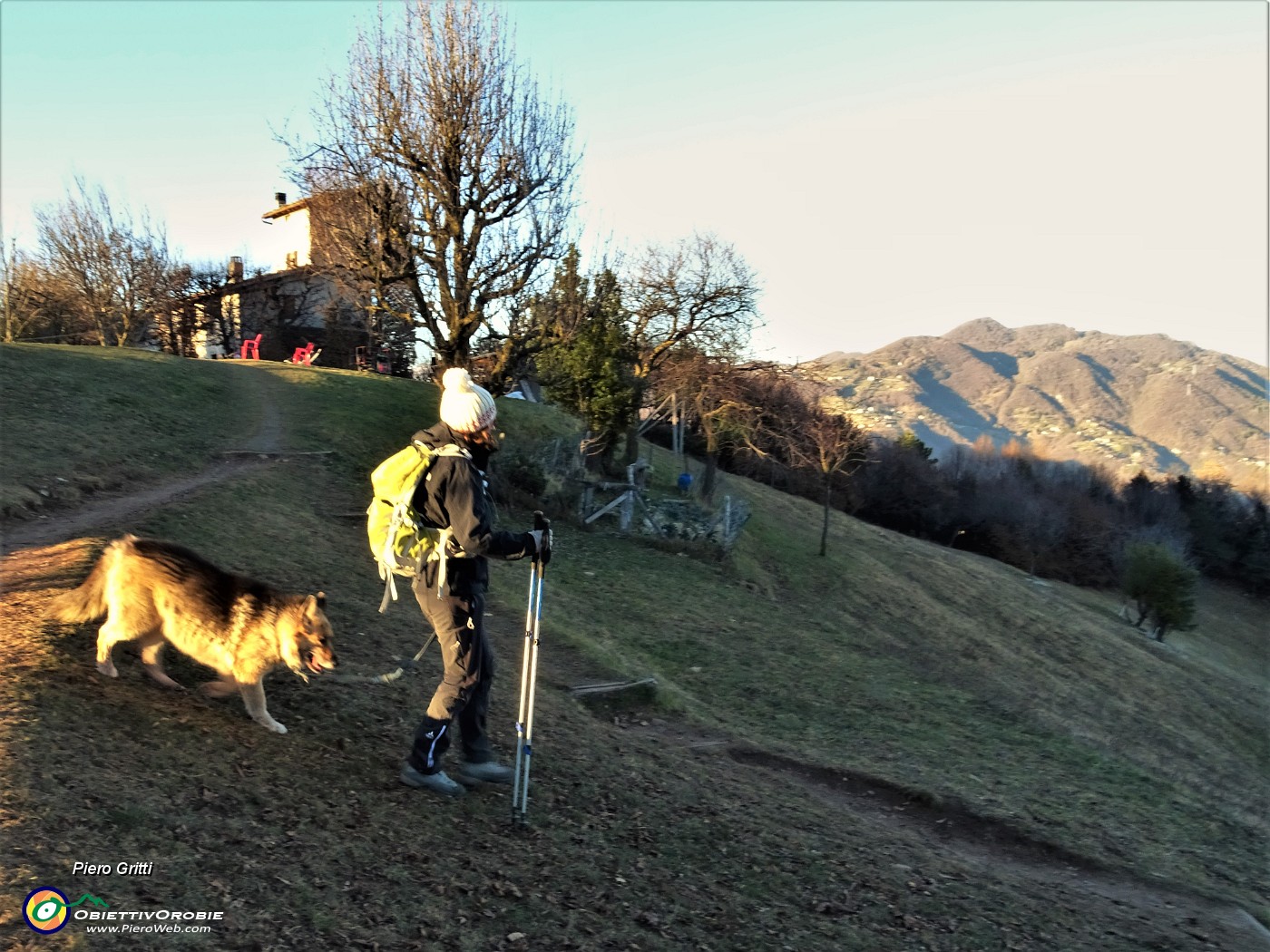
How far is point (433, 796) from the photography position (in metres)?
5.76

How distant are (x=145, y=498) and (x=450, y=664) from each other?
9295mm

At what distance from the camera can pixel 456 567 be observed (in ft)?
18.4

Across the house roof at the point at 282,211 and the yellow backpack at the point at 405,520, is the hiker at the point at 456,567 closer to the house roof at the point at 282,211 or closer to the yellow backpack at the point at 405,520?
the yellow backpack at the point at 405,520

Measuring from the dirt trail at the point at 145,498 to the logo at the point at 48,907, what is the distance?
20.8 ft

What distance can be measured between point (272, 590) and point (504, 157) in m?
17.1

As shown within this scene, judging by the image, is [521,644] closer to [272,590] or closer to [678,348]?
[272,590]

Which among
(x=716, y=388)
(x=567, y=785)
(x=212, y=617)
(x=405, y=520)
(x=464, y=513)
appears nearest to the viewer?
(x=464, y=513)

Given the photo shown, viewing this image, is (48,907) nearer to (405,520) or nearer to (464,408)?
(405,520)

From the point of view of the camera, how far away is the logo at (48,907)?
3637mm

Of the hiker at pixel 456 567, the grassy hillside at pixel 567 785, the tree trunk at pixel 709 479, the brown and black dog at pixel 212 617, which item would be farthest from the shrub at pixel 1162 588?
the brown and black dog at pixel 212 617

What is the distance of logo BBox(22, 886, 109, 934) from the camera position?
364 cm

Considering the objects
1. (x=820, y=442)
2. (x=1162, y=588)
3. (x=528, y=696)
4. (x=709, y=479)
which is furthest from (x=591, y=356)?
(x=1162, y=588)

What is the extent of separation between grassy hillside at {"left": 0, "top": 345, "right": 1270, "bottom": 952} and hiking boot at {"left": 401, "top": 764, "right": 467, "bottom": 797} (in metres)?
0.12

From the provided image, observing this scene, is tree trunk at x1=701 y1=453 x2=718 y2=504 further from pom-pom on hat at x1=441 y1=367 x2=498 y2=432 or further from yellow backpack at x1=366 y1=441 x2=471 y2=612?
yellow backpack at x1=366 y1=441 x2=471 y2=612
